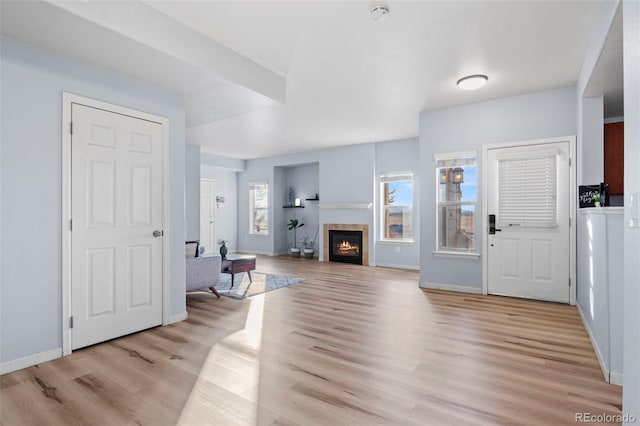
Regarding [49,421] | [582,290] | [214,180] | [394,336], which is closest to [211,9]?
[49,421]

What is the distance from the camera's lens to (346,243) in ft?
26.2

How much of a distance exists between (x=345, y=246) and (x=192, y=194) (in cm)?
370

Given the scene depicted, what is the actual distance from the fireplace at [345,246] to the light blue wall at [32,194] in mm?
5884

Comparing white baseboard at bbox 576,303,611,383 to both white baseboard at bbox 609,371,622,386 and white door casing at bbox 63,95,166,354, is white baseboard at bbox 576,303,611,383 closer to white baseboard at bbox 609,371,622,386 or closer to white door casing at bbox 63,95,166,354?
white baseboard at bbox 609,371,622,386

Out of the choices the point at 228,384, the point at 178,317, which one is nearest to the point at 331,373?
the point at 228,384

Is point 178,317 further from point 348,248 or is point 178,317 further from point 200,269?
point 348,248

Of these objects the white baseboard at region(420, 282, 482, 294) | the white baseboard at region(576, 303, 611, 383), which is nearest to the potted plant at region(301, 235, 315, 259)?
the white baseboard at region(420, 282, 482, 294)

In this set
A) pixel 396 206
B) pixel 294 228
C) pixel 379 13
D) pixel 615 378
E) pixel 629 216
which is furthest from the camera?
pixel 294 228

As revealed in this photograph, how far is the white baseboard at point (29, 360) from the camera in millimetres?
2428

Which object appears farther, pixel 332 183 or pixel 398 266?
pixel 332 183

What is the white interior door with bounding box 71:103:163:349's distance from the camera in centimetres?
287

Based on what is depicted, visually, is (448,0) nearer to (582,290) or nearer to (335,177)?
(582,290)

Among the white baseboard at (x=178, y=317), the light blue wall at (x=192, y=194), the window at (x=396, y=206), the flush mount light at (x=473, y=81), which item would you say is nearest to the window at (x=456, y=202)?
the flush mount light at (x=473, y=81)

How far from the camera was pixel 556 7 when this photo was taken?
2.57m
